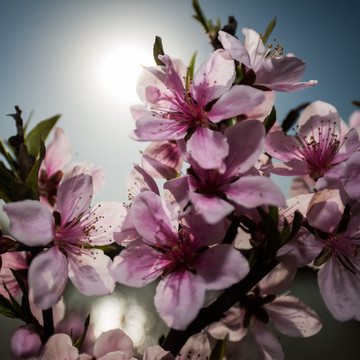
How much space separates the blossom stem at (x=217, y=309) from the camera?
421 millimetres

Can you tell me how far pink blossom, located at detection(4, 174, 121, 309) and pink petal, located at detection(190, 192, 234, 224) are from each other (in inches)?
6.2

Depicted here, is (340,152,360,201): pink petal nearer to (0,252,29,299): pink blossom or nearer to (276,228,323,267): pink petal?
(276,228,323,267): pink petal

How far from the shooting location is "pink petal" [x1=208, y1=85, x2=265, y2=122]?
1.19 feet

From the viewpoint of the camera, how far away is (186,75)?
464mm

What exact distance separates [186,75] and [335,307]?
35 cm

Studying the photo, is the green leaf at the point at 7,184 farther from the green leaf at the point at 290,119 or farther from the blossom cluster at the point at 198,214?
the green leaf at the point at 290,119

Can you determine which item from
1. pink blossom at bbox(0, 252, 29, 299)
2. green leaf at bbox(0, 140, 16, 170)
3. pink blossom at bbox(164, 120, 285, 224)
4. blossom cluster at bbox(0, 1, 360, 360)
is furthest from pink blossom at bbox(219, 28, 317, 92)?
pink blossom at bbox(0, 252, 29, 299)

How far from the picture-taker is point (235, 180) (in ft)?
1.32

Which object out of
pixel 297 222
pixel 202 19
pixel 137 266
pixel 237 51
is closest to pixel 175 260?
pixel 137 266

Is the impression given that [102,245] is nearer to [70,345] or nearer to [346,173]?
[70,345]

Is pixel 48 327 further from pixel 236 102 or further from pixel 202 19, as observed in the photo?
pixel 202 19

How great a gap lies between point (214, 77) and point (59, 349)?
0.38 metres

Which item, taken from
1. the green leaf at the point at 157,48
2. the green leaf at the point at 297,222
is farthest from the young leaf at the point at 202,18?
the green leaf at the point at 297,222

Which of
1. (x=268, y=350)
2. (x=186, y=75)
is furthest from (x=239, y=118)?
(x=268, y=350)
